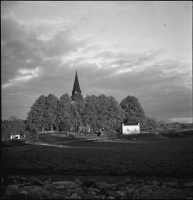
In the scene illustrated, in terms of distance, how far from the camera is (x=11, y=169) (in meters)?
12.5

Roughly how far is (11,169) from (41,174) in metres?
2.25

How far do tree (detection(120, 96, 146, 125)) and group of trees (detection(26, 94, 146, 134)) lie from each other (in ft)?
16.6

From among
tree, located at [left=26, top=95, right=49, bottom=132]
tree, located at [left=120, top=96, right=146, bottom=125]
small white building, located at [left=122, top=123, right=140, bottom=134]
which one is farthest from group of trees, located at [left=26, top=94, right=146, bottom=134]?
tree, located at [left=120, top=96, right=146, bottom=125]

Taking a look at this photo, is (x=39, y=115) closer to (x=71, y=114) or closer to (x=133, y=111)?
(x=71, y=114)

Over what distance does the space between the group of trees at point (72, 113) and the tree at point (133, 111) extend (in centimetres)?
506

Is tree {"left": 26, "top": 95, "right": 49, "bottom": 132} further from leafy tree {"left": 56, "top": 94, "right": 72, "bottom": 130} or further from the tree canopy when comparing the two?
leafy tree {"left": 56, "top": 94, "right": 72, "bottom": 130}

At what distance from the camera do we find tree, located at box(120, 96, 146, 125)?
7747 centimetres

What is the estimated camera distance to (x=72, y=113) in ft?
219

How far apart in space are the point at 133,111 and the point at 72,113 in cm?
2281

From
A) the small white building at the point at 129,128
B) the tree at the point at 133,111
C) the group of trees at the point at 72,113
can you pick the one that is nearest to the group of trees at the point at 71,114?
the group of trees at the point at 72,113

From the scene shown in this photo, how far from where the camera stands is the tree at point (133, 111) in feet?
254

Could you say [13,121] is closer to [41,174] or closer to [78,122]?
[78,122]

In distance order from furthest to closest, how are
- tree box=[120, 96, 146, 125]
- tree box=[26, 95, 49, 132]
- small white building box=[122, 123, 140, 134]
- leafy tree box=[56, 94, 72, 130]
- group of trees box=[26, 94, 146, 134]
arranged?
tree box=[120, 96, 146, 125], small white building box=[122, 123, 140, 134], leafy tree box=[56, 94, 72, 130], group of trees box=[26, 94, 146, 134], tree box=[26, 95, 49, 132]

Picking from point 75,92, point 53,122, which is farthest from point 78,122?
point 75,92
